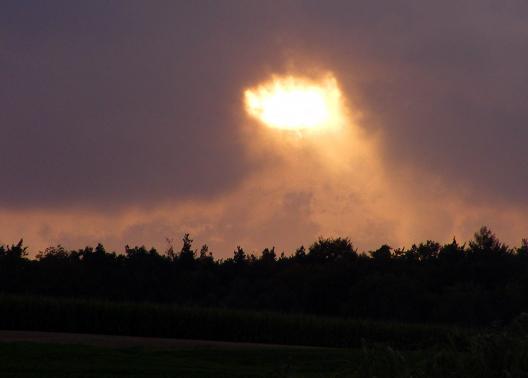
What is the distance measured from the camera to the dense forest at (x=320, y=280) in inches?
3132

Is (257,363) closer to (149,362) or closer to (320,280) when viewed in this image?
(149,362)

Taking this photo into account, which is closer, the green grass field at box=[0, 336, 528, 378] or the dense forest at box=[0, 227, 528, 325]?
the green grass field at box=[0, 336, 528, 378]

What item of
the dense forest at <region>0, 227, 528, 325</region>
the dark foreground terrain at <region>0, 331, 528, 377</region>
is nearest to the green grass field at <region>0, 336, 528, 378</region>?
the dark foreground terrain at <region>0, 331, 528, 377</region>

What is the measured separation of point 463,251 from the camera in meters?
95.3

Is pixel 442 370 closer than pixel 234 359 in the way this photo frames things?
Yes

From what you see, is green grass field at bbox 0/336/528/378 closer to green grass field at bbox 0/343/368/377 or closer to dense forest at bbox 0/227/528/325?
green grass field at bbox 0/343/368/377

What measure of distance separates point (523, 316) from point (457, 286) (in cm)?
7138

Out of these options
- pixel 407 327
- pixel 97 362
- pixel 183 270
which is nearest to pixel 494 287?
pixel 407 327

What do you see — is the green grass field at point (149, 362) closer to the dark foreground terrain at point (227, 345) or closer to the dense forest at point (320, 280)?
the dark foreground terrain at point (227, 345)

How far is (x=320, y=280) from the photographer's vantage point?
8794 centimetres

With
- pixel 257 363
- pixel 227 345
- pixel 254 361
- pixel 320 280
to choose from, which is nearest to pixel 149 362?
pixel 257 363

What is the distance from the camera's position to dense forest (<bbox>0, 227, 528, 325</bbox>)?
79.6 meters

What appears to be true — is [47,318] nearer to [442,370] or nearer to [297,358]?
[297,358]

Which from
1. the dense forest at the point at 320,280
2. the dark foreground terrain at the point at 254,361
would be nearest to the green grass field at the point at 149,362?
the dark foreground terrain at the point at 254,361
